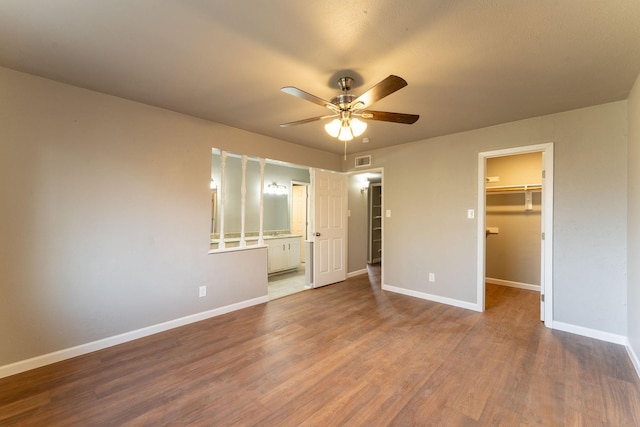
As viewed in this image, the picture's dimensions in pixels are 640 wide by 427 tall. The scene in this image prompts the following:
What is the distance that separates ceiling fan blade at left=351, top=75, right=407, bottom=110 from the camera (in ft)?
5.39

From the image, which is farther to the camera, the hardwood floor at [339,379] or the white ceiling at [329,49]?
the hardwood floor at [339,379]

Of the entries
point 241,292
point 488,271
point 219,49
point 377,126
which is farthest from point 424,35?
point 488,271

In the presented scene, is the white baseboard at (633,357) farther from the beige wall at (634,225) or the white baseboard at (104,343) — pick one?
the white baseboard at (104,343)

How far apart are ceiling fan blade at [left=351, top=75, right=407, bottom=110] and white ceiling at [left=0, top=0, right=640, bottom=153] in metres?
0.31

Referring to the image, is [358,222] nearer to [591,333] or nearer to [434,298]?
[434,298]

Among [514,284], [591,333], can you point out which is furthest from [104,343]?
[514,284]

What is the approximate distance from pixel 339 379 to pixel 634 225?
2.92 m

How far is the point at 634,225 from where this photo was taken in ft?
7.84

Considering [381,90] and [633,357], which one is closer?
[381,90]

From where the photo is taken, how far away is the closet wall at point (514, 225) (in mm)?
4488

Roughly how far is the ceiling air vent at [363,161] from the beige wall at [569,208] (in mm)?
1063

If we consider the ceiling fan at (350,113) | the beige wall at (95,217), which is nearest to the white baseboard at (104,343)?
the beige wall at (95,217)

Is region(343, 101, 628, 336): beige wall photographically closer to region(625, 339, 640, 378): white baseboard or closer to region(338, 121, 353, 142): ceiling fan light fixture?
region(625, 339, 640, 378): white baseboard

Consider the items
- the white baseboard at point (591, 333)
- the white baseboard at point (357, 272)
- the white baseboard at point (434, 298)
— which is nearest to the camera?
the white baseboard at point (591, 333)
